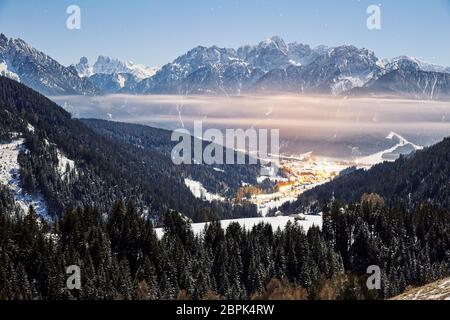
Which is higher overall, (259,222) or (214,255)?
(259,222)

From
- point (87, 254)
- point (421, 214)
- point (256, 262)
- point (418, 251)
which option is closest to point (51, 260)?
point (87, 254)

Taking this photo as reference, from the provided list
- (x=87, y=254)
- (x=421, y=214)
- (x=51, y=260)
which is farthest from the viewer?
(x=421, y=214)

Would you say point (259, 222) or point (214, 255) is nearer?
point (214, 255)

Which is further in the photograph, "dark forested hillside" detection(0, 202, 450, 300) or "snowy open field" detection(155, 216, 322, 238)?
"snowy open field" detection(155, 216, 322, 238)

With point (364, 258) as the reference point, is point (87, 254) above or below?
above

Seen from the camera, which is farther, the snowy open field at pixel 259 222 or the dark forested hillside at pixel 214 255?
the snowy open field at pixel 259 222
